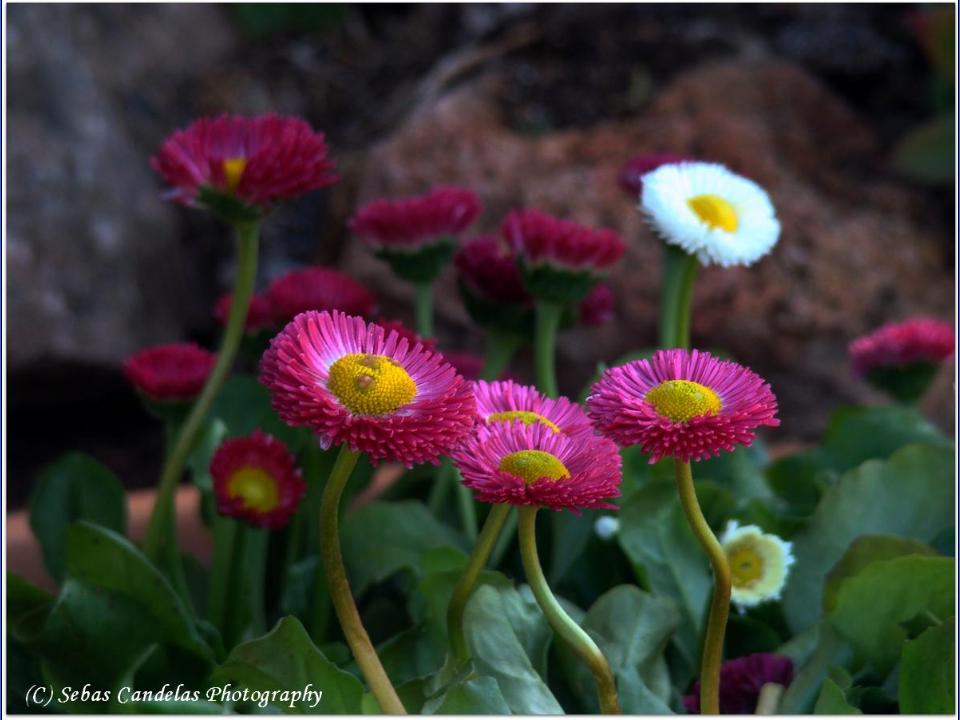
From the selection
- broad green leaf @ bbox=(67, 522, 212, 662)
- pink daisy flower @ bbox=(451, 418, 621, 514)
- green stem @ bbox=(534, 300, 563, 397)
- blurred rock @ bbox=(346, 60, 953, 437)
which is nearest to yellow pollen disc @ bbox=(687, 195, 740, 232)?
green stem @ bbox=(534, 300, 563, 397)

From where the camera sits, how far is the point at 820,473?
76 cm

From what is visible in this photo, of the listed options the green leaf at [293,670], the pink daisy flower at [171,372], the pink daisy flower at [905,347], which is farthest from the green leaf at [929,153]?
the green leaf at [293,670]

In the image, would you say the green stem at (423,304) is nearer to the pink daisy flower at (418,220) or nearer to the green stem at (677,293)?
the pink daisy flower at (418,220)

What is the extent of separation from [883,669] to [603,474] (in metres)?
0.26

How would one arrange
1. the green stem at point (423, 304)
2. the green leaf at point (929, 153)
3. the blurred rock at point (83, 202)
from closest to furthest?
the green stem at point (423, 304) → the blurred rock at point (83, 202) → the green leaf at point (929, 153)

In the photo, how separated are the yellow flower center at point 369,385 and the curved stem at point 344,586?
19 mm

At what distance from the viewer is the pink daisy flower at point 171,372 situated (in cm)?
64

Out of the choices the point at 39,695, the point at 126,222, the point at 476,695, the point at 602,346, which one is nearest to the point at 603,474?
the point at 476,695

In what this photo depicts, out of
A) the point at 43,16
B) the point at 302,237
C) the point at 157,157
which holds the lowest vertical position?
the point at 157,157

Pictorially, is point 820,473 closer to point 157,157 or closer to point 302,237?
point 157,157

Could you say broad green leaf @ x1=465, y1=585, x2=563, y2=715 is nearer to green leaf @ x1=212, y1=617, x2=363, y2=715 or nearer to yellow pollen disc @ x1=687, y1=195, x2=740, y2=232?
green leaf @ x1=212, y1=617, x2=363, y2=715

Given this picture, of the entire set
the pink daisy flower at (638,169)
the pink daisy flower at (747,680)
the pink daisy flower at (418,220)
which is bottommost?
the pink daisy flower at (747,680)

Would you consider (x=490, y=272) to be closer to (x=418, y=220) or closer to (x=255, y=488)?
(x=418, y=220)

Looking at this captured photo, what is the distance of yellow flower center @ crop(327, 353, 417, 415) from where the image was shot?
1.21 feet
